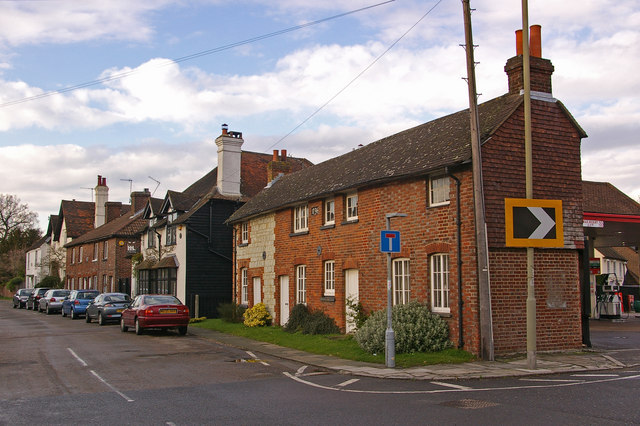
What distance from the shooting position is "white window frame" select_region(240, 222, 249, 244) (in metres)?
28.1

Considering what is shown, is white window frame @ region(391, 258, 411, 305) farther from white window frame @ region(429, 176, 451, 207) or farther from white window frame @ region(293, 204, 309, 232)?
white window frame @ region(293, 204, 309, 232)

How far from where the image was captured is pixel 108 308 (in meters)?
27.6

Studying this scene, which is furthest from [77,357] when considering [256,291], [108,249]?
[108,249]

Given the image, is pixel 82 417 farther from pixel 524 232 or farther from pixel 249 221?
pixel 249 221

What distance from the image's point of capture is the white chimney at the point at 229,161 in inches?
1301

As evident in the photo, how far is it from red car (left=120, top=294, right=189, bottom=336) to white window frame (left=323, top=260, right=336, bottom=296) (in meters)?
5.62

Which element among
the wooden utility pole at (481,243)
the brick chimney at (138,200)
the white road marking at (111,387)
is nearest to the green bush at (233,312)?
the white road marking at (111,387)

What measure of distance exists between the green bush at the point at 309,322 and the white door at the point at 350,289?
0.76 metres

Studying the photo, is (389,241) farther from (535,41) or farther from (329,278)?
(329,278)

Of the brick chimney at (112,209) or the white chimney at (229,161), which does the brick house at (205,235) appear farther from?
the brick chimney at (112,209)

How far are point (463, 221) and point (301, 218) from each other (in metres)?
9.62

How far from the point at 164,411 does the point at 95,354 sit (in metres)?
8.39

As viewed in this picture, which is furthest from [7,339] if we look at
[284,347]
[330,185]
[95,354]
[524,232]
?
[524,232]

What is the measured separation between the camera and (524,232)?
12680mm
